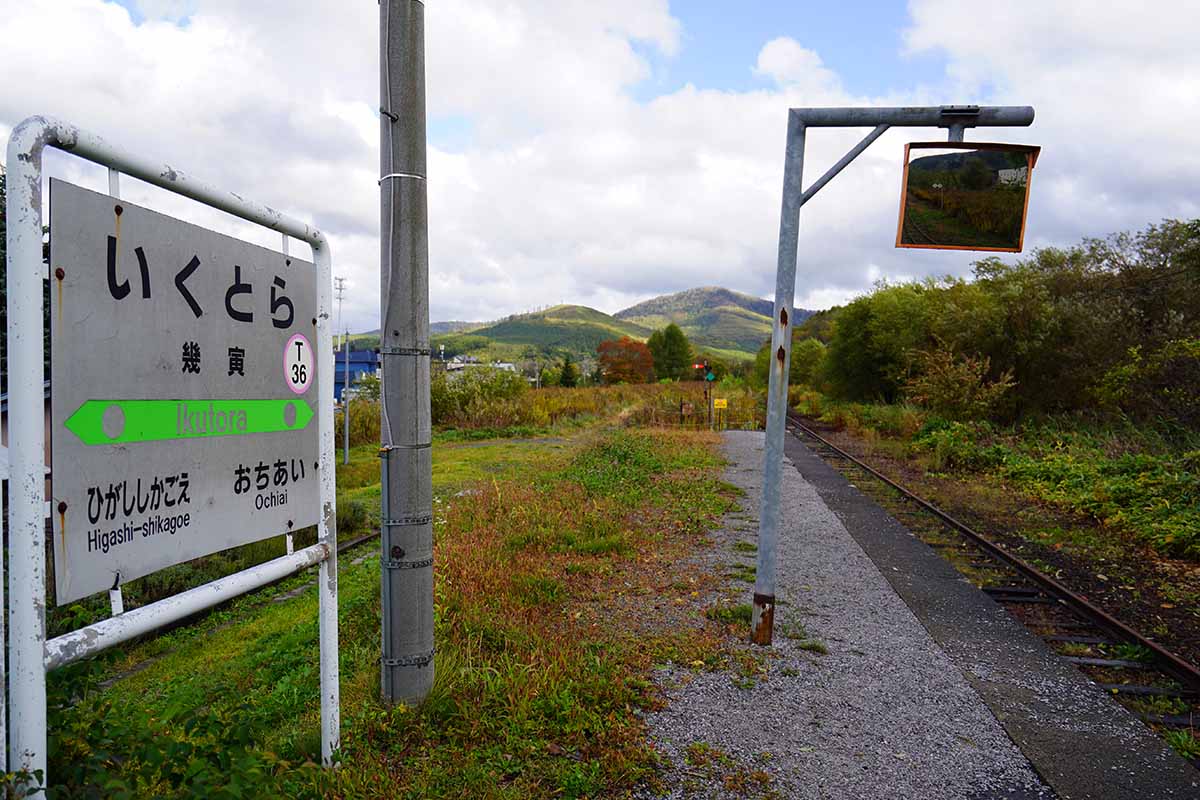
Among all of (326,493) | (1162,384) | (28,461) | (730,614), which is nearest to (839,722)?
(730,614)

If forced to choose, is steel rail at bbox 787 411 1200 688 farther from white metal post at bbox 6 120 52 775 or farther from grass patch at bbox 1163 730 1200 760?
white metal post at bbox 6 120 52 775

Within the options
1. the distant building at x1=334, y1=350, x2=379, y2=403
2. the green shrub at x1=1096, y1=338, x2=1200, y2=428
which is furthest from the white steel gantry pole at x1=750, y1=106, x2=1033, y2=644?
the distant building at x1=334, y1=350, x2=379, y2=403

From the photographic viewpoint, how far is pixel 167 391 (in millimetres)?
2422

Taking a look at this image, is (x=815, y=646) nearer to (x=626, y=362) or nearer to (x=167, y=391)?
(x=167, y=391)

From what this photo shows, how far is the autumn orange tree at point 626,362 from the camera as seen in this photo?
7875 cm

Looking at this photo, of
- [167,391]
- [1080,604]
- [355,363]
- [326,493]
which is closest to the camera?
[167,391]

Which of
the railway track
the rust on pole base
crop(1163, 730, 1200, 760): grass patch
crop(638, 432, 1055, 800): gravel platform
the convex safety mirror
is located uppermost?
the convex safety mirror

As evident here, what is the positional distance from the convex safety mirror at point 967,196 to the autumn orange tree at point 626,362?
7062 cm

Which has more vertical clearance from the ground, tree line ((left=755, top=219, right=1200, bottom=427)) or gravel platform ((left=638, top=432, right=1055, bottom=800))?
tree line ((left=755, top=219, right=1200, bottom=427))

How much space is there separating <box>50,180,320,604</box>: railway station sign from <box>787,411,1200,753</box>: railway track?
5.56 m

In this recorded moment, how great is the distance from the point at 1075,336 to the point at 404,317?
21460 mm

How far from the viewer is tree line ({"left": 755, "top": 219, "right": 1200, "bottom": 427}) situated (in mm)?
15820

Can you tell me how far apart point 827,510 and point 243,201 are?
1101cm

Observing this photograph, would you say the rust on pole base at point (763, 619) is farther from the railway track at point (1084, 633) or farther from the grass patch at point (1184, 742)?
the grass patch at point (1184, 742)
